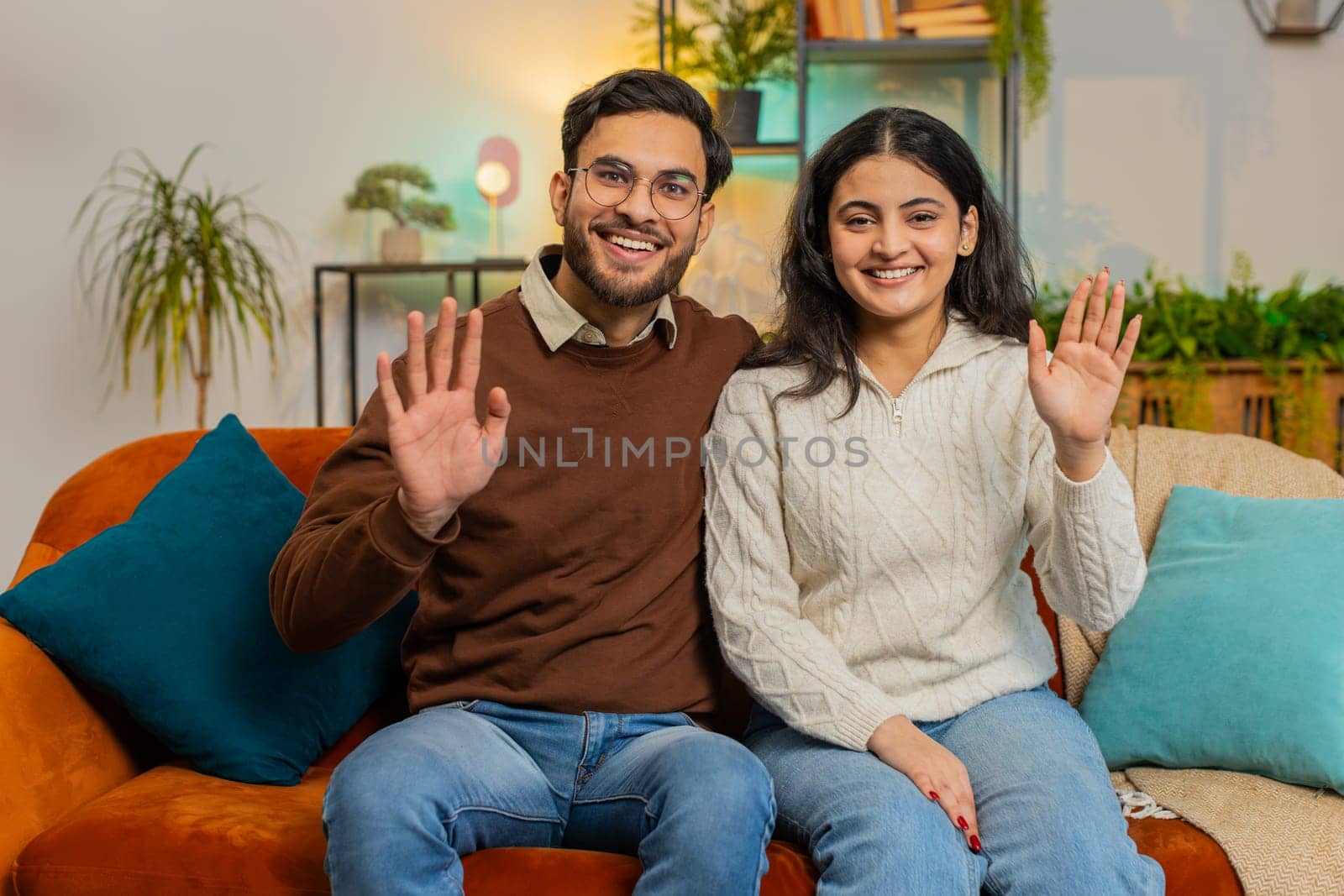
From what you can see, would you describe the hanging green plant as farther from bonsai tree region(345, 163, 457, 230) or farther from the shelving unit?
bonsai tree region(345, 163, 457, 230)

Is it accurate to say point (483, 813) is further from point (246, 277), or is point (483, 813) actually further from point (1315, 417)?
point (246, 277)

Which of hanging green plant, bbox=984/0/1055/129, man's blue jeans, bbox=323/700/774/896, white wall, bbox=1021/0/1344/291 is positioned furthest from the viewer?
white wall, bbox=1021/0/1344/291

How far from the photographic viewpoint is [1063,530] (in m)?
1.48

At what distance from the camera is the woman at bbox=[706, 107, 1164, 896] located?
4.65 ft

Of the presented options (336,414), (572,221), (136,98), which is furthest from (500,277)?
(572,221)

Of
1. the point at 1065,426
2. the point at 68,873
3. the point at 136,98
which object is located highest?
the point at 136,98

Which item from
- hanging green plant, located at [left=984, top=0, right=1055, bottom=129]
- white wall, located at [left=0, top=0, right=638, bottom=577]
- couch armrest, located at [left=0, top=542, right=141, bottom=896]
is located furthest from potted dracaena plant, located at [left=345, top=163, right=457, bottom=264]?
couch armrest, located at [left=0, top=542, right=141, bottom=896]

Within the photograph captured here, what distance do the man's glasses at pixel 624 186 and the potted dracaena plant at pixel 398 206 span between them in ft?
7.26

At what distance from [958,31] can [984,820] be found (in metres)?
2.68

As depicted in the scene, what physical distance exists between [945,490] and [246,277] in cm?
262

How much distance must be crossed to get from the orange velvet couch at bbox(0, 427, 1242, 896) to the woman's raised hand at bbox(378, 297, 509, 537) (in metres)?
0.43

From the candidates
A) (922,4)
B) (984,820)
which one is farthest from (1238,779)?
(922,4)

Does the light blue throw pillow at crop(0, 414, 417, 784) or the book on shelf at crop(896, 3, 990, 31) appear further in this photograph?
the book on shelf at crop(896, 3, 990, 31)

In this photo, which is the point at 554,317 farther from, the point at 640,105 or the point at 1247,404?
the point at 1247,404
